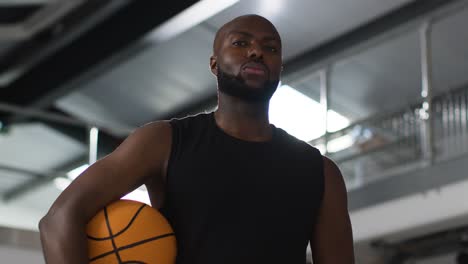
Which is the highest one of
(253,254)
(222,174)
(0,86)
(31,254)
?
(0,86)

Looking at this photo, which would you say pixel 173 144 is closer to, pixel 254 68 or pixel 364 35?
pixel 254 68

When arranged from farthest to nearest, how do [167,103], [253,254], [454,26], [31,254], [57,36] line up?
[167,103], [57,36], [454,26], [31,254], [253,254]

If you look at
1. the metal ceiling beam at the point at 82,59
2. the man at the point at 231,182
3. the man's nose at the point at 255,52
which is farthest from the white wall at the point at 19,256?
the man's nose at the point at 255,52

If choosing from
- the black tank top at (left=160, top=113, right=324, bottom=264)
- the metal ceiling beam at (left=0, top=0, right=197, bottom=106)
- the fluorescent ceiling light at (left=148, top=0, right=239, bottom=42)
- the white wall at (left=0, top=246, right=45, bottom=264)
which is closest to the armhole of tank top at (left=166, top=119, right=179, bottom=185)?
the black tank top at (left=160, top=113, right=324, bottom=264)

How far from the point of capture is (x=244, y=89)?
6.29 feet

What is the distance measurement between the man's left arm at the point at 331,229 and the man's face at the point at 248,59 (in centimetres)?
23

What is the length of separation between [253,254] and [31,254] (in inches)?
190

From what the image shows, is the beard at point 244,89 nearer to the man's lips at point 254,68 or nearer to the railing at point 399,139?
the man's lips at point 254,68

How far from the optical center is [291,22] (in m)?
8.30

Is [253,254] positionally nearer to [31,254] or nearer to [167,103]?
[31,254]

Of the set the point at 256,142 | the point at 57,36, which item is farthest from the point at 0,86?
the point at 256,142

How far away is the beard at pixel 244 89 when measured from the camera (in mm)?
1912

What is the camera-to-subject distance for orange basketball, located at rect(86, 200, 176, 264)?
1839mm

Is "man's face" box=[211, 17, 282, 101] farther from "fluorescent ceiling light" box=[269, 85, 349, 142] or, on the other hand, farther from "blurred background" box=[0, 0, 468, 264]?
"fluorescent ceiling light" box=[269, 85, 349, 142]
